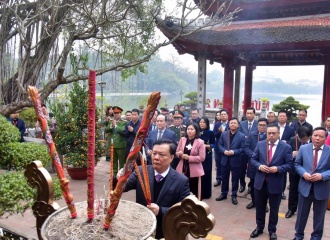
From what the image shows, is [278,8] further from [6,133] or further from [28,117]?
[28,117]

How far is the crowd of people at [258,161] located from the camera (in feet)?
10.9

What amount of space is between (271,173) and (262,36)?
18.6 feet

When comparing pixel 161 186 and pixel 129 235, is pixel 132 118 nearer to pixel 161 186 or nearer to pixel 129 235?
pixel 161 186

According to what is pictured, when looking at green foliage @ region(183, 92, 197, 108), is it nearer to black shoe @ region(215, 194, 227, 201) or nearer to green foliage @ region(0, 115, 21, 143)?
black shoe @ region(215, 194, 227, 201)

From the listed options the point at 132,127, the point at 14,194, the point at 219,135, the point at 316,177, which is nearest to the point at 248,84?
the point at 219,135

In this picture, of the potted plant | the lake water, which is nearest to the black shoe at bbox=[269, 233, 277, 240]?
the potted plant

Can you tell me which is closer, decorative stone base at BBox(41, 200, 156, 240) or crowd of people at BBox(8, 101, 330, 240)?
decorative stone base at BBox(41, 200, 156, 240)

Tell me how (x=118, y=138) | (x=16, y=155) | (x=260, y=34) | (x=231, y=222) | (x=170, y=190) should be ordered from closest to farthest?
1. (x=170, y=190)
2. (x=16, y=155)
3. (x=231, y=222)
4. (x=118, y=138)
5. (x=260, y=34)

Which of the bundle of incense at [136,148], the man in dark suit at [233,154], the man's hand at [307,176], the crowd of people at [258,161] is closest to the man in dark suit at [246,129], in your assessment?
the crowd of people at [258,161]

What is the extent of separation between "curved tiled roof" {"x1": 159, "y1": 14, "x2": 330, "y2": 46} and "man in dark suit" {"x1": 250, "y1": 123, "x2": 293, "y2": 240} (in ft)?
16.3

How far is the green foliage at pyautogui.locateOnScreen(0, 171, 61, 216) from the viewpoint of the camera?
84.0 inches

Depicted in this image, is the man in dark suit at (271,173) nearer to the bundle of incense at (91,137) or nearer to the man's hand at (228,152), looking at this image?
the man's hand at (228,152)

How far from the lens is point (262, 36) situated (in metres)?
8.23

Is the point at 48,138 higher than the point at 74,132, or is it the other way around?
the point at 48,138
